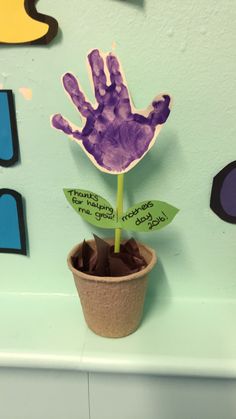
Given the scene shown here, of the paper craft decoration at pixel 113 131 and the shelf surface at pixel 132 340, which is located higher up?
the paper craft decoration at pixel 113 131

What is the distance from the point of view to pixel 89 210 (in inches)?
21.0

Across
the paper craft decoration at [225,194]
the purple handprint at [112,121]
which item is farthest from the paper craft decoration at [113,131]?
the paper craft decoration at [225,194]

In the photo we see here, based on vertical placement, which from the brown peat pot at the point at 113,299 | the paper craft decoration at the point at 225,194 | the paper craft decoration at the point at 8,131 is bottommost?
the brown peat pot at the point at 113,299

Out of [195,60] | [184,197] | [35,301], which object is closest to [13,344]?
[35,301]

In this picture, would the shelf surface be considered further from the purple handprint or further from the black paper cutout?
the black paper cutout

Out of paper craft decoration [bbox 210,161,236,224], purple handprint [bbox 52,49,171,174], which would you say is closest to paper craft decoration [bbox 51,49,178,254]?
purple handprint [bbox 52,49,171,174]

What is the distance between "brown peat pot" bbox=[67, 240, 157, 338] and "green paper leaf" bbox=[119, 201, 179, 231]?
59 millimetres

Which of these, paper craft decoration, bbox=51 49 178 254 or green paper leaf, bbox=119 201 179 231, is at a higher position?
paper craft decoration, bbox=51 49 178 254

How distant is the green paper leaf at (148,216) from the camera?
512 mm

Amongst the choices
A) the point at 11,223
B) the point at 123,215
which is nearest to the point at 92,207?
the point at 123,215

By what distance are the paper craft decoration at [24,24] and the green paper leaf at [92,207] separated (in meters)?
0.22

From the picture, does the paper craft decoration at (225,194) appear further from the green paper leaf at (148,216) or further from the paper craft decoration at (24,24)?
the paper craft decoration at (24,24)

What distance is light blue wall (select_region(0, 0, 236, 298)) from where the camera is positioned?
0.53 metres

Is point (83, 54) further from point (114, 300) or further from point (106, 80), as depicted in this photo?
point (114, 300)
